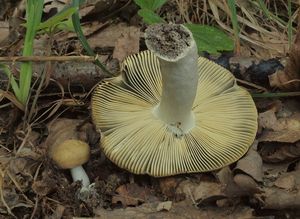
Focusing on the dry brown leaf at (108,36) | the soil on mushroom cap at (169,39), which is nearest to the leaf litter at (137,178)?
the dry brown leaf at (108,36)

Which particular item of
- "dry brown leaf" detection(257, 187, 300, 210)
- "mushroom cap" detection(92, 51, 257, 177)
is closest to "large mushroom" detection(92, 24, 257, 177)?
"mushroom cap" detection(92, 51, 257, 177)

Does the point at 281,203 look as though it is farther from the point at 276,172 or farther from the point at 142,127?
the point at 142,127

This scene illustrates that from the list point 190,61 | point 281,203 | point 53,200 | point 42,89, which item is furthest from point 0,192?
point 281,203

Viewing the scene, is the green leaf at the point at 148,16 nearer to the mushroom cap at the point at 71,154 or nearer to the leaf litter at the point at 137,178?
the leaf litter at the point at 137,178

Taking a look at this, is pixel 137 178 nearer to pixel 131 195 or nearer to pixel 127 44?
pixel 131 195

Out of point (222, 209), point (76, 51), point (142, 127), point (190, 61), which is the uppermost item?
point (190, 61)

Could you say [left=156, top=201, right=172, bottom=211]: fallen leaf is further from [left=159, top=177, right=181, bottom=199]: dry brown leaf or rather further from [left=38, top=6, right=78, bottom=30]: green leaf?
[left=38, top=6, right=78, bottom=30]: green leaf
